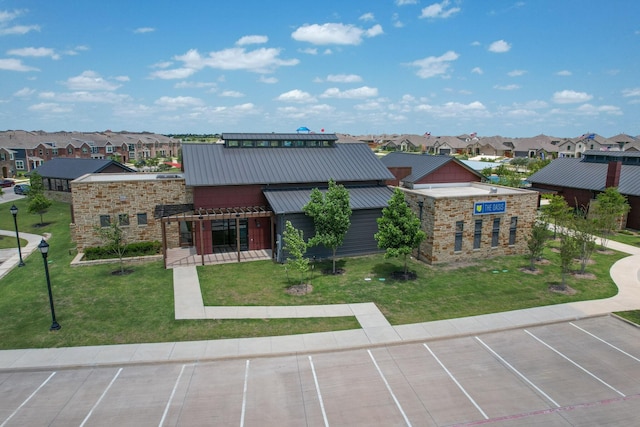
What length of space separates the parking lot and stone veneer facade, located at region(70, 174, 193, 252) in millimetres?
16279

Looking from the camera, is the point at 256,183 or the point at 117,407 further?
the point at 256,183

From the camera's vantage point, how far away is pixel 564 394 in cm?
1436

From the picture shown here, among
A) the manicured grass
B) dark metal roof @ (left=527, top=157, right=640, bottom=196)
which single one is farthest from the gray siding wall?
dark metal roof @ (left=527, top=157, right=640, bottom=196)

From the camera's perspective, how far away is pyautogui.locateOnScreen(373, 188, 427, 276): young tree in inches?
962

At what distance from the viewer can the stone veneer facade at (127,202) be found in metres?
29.6

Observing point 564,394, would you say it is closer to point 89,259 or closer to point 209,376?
point 209,376

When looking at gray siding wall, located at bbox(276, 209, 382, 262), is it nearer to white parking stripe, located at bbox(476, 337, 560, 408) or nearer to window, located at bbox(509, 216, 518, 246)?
window, located at bbox(509, 216, 518, 246)

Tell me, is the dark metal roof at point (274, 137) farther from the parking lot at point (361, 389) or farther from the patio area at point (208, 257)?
the parking lot at point (361, 389)

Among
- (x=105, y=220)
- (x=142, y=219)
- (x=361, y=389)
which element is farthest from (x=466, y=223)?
(x=105, y=220)

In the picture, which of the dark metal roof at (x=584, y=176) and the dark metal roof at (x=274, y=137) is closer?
the dark metal roof at (x=274, y=137)

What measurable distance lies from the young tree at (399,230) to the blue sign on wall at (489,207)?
6034mm

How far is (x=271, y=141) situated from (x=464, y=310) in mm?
21554

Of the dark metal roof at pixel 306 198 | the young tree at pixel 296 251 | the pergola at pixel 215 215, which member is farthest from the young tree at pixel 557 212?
the pergola at pixel 215 215

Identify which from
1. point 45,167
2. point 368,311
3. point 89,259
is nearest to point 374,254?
point 368,311
